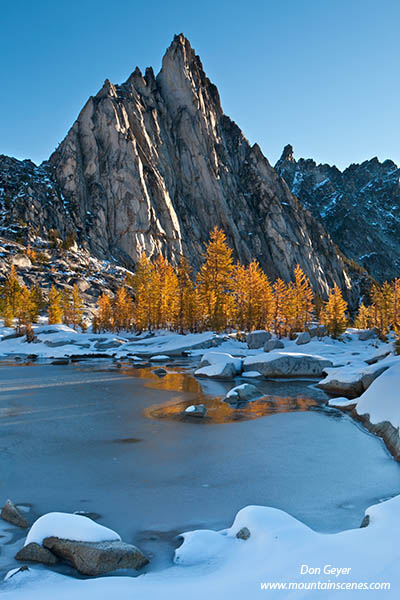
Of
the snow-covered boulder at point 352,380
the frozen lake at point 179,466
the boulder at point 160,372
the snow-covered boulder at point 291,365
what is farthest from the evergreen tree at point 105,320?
the snow-covered boulder at point 352,380

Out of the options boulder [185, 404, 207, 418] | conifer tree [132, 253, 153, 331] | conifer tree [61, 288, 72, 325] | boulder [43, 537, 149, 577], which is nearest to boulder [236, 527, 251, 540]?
boulder [43, 537, 149, 577]

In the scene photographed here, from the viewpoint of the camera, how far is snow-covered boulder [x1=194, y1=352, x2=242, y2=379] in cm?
2300

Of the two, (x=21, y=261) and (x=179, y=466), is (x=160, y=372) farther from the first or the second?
(x=21, y=261)

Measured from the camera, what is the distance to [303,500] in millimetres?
6609

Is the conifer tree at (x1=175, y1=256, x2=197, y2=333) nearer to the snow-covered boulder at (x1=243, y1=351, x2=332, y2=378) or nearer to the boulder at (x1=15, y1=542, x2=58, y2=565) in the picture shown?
the snow-covered boulder at (x1=243, y1=351, x2=332, y2=378)

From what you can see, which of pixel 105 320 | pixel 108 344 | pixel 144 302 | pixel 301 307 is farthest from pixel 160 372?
pixel 105 320

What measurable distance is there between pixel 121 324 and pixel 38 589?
2386 inches

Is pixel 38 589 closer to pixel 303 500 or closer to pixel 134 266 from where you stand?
pixel 303 500

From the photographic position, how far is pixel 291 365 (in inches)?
909

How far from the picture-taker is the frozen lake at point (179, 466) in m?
6.17

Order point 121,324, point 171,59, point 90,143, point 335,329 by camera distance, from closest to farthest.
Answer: point 335,329 < point 121,324 < point 90,143 < point 171,59

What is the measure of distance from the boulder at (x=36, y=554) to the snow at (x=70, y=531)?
8 cm

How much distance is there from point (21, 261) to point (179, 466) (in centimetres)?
8692

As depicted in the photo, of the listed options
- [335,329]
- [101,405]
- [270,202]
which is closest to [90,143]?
[270,202]
